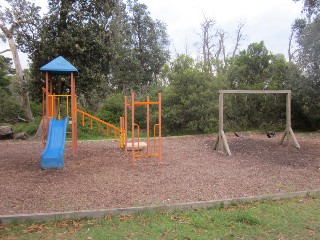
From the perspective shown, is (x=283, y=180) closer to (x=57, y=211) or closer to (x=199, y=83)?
(x=57, y=211)

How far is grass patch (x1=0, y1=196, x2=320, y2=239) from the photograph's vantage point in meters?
4.52

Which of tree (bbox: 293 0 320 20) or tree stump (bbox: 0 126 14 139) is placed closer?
tree (bbox: 293 0 320 20)

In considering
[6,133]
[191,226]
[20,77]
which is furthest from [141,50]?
[191,226]

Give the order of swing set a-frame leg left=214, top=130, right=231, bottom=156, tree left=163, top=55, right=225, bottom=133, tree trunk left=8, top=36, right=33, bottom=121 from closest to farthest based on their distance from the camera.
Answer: swing set a-frame leg left=214, top=130, right=231, bottom=156
tree left=163, top=55, right=225, bottom=133
tree trunk left=8, top=36, right=33, bottom=121

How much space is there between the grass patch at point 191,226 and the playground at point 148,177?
23.2 inches

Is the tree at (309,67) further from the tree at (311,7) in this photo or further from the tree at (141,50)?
the tree at (141,50)

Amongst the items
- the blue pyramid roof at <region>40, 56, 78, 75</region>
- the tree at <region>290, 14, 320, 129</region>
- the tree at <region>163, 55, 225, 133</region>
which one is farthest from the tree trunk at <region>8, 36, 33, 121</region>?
the tree at <region>290, 14, 320, 129</region>

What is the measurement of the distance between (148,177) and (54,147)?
3.09 metres

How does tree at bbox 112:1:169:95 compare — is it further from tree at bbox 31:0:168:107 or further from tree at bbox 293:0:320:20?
tree at bbox 293:0:320:20

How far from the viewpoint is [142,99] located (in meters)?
21.6

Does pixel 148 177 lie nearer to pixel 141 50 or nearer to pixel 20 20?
pixel 20 20

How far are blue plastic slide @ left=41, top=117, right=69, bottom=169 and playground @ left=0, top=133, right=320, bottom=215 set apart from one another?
21 cm

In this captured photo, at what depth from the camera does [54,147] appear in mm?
9430

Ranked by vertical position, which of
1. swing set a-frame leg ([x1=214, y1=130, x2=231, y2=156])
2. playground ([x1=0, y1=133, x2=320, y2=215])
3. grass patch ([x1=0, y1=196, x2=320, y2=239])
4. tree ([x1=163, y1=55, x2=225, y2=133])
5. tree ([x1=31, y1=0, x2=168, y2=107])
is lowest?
grass patch ([x1=0, y1=196, x2=320, y2=239])
